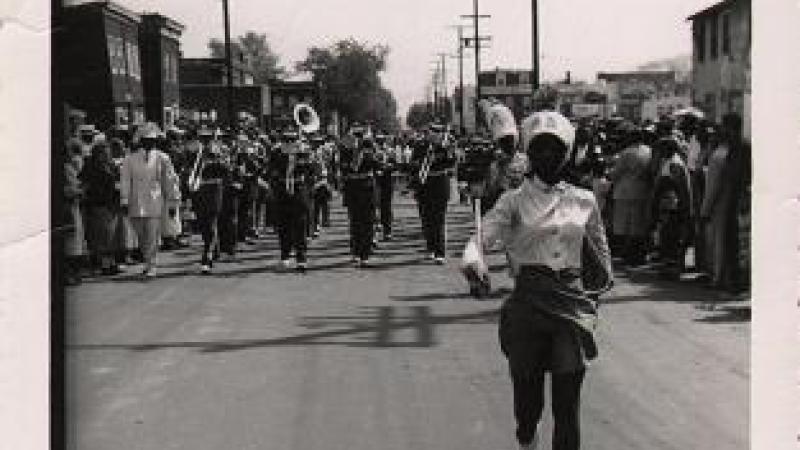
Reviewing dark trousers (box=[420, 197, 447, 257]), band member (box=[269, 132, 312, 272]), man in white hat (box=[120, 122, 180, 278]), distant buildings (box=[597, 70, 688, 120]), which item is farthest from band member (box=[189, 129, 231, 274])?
distant buildings (box=[597, 70, 688, 120])

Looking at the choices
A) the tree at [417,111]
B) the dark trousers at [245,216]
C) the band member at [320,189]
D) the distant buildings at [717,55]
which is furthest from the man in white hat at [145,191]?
the tree at [417,111]

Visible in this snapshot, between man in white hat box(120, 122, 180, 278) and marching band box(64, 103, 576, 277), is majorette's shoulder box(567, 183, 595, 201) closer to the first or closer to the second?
marching band box(64, 103, 576, 277)

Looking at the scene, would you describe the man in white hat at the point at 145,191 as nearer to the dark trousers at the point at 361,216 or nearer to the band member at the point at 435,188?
the dark trousers at the point at 361,216

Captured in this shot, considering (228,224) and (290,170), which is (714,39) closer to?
(228,224)

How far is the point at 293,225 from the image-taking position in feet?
48.4

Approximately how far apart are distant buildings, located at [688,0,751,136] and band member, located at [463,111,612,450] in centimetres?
3102

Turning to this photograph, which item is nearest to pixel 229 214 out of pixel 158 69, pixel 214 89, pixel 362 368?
pixel 362 368

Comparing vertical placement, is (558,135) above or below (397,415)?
above

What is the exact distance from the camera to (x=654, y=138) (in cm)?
1441

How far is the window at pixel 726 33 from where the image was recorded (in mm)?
40156

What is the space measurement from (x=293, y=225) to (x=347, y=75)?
1236 inches
